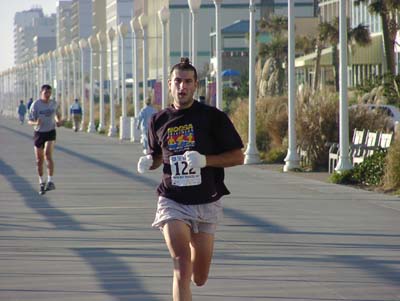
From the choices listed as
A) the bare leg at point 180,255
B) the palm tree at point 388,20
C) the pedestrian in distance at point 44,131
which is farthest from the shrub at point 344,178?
the palm tree at point 388,20

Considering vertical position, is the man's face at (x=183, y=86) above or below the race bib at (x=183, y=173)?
above

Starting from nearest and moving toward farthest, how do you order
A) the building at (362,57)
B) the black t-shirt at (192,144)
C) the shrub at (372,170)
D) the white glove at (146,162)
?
the black t-shirt at (192,144) → the white glove at (146,162) → the shrub at (372,170) → the building at (362,57)

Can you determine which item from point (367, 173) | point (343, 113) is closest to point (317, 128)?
point (343, 113)

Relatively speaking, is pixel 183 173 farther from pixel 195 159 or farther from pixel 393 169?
pixel 393 169

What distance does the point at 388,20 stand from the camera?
51.5 m

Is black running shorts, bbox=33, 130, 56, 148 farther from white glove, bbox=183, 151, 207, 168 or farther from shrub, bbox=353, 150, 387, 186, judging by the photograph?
white glove, bbox=183, 151, 207, 168

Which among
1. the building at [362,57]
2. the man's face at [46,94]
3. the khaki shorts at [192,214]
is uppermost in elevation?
the building at [362,57]

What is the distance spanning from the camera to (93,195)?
23.2m

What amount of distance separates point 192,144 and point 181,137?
0.09 meters

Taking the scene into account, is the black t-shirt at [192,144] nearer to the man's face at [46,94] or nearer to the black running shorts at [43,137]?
the black running shorts at [43,137]

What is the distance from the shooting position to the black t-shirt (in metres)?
→ 9.23

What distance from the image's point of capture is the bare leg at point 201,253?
30.3 ft

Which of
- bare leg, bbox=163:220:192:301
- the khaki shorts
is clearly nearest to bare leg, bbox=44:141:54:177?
the khaki shorts

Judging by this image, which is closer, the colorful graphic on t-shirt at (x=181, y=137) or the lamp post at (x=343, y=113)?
the colorful graphic on t-shirt at (x=181, y=137)
